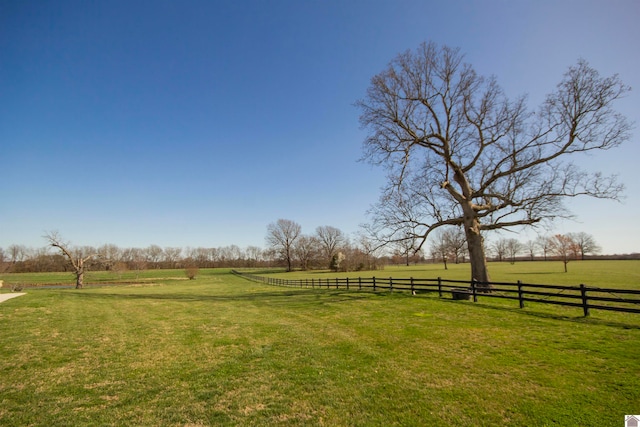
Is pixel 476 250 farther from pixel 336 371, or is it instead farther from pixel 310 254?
pixel 310 254

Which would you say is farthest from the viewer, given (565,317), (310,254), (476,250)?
(310,254)

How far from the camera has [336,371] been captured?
6637 millimetres

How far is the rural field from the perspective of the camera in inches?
189

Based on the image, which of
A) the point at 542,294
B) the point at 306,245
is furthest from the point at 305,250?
the point at 542,294

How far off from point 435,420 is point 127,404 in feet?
18.0

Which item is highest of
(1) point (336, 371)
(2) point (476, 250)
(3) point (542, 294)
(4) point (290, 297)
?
(2) point (476, 250)

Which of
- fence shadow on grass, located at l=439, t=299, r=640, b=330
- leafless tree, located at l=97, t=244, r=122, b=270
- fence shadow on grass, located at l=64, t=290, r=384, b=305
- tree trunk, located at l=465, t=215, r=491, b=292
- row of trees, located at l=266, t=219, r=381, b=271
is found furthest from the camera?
row of trees, located at l=266, t=219, r=381, b=271

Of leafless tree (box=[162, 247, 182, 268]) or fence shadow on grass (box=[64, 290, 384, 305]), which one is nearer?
fence shadow on grass (box=[64, 290, 384, 305])

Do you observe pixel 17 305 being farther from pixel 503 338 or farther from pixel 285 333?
pixel 503 338

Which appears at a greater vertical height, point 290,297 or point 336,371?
point 336,371

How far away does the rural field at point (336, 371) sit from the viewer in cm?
479

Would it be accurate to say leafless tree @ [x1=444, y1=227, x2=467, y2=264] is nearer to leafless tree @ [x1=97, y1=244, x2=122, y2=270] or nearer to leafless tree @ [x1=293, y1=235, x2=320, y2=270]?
leafless tree @ [x1=97, y1=244, x2=122, y2=270]

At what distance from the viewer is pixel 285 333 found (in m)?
10.4

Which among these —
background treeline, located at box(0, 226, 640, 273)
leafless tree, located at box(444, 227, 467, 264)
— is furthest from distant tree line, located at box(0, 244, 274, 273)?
leafless tree, located at box(444, 227, 467, 264)
